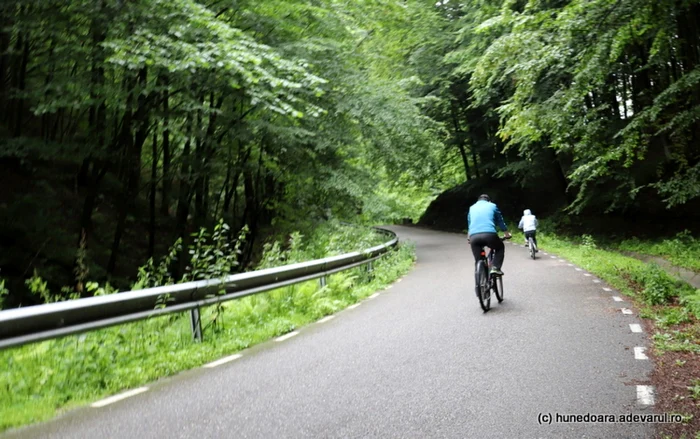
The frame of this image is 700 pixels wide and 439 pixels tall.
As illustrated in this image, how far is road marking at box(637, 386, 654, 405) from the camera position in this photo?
4.34 metres

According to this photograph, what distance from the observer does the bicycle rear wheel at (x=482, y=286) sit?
8596 mm

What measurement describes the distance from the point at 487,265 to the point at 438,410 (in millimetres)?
5228

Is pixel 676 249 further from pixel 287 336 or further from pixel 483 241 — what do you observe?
pixel 287 336

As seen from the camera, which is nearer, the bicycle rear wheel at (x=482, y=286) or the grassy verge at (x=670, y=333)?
the grassy verge at (x=670, y=333)

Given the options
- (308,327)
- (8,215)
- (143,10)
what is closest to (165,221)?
(8,215)

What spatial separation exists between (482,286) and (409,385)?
4172 millimetres

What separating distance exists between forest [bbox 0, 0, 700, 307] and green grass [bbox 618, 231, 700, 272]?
1713 millimetres

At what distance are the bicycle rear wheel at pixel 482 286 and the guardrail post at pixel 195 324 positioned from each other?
174 inches

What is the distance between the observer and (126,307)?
5797 millimetres

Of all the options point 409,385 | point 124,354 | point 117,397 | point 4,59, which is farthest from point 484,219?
point 4,59

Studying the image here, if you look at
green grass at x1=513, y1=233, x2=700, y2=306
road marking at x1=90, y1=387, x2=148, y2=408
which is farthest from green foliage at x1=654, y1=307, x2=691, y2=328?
road marking at x1=90, y1=387, x2=148, y2=408

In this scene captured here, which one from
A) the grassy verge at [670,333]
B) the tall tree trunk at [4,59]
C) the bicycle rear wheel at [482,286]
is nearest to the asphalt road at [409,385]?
the grassy verge at [670,333]

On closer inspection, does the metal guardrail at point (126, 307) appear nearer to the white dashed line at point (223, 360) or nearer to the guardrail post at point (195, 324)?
the guardrail post at point (195, 324)

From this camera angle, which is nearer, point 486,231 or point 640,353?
point 640,353
